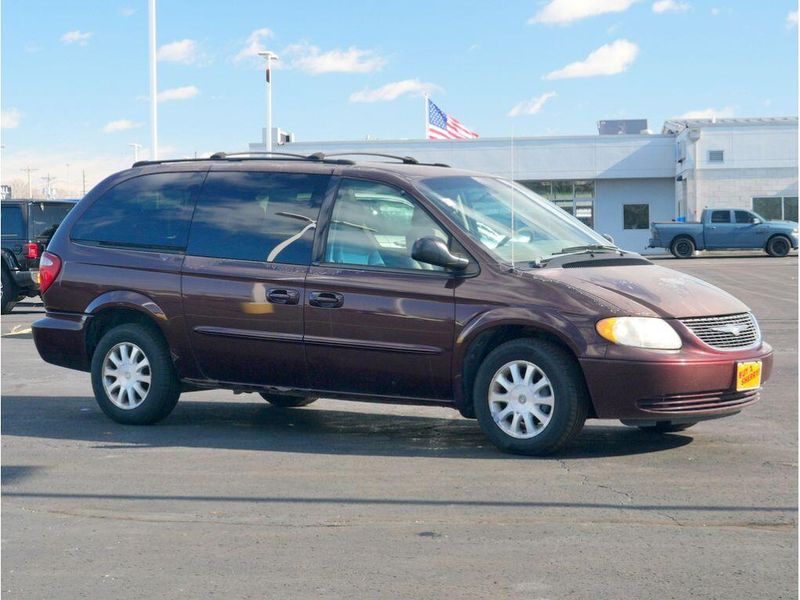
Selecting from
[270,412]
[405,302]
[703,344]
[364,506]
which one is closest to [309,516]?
[364,506]

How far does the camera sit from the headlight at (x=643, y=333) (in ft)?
22.5

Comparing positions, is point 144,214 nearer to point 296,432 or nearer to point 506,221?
point 296,432

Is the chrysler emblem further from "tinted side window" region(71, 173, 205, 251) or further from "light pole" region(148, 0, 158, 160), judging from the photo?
"light pole" region(148, 0, 158, 160)

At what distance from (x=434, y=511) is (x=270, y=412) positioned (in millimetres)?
3616

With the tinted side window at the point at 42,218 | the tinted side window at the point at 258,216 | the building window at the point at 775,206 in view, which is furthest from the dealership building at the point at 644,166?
the tinted side window at the point at 258,216

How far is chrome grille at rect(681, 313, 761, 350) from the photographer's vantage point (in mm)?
6973

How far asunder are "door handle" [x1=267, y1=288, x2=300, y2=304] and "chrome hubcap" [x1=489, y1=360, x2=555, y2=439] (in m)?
1.48

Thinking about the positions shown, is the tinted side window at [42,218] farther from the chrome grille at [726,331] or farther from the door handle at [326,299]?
the chrome grille at [726,331]

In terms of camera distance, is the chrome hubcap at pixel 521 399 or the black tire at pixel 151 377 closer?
the chrome hubcap at pixel 521 399

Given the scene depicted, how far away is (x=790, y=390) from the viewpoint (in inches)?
389

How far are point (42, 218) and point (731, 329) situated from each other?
1493 centimetres

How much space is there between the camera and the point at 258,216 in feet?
26.4

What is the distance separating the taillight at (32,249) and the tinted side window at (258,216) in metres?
12.0

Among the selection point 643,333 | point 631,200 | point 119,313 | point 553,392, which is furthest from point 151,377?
point 631,200
